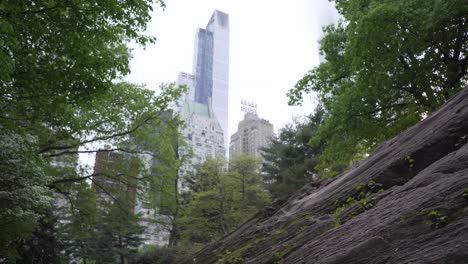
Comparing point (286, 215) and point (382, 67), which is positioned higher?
point (382, 67)

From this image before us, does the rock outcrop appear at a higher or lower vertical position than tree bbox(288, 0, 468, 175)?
lower

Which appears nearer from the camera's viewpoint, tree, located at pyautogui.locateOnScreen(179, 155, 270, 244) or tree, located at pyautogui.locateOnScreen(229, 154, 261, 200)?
tree, located at pyautogui.locateOnScreen(179, 155, 270, 244)

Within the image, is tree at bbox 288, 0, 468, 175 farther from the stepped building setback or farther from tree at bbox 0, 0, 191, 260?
the stepped building setback

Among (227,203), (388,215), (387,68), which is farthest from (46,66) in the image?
(227,203)

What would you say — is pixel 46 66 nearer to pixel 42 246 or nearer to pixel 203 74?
pixel 42 246

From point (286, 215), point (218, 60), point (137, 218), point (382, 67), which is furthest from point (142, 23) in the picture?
point (218, 60)

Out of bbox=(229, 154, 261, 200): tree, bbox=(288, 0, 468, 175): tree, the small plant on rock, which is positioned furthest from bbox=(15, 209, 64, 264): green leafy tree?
the small plant on rock

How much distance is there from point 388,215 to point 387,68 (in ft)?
31.8

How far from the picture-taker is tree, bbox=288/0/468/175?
11680 mm

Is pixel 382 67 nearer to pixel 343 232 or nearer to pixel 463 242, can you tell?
pixel 343 232

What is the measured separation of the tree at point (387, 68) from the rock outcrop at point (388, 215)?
5.70m

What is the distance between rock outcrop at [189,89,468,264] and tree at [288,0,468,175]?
5.70 metres

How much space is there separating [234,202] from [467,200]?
23.1m

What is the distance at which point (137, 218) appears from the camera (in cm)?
3000
